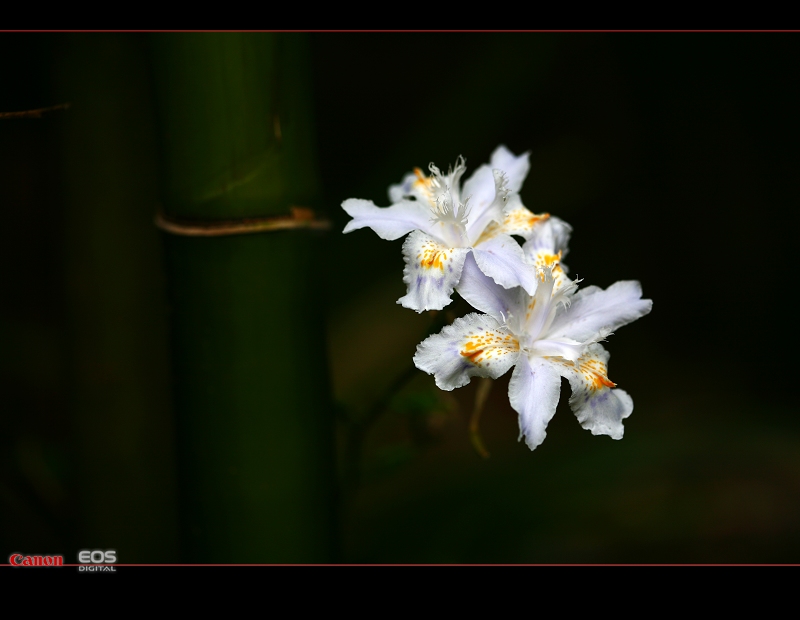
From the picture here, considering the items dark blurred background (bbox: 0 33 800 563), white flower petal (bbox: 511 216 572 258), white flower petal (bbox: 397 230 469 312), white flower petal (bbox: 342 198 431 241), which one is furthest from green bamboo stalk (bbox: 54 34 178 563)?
white flower petal (bbox: 511 216 572 258)

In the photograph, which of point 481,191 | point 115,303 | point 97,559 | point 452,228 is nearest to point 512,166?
point 481,191

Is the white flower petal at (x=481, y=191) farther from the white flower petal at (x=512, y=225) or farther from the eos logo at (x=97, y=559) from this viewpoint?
the eos logo at (x=97, y=559)

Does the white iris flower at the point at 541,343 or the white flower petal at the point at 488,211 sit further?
the white flower petal at the point at 488,211

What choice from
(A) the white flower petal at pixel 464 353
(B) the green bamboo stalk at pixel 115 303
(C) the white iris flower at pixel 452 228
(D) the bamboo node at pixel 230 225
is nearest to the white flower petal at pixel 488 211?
(C) the white iris flower at pixel 452 228

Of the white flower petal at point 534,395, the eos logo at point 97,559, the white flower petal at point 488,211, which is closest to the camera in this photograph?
the white flower petal at point 534,395

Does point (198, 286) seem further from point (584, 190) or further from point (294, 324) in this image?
point (584, 190)

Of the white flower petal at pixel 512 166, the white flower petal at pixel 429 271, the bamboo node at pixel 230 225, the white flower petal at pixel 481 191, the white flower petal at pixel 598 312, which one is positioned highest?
the white flower petal at pixel 512 166

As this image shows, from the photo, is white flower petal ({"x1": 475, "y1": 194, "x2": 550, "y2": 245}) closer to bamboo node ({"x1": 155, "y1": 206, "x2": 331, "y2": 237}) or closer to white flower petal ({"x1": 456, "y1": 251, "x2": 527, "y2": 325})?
white flower petal ({"x1": 456, "y1": 251, "x2": 527, "y2": 325})

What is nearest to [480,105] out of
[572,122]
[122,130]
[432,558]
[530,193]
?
[530,193]
